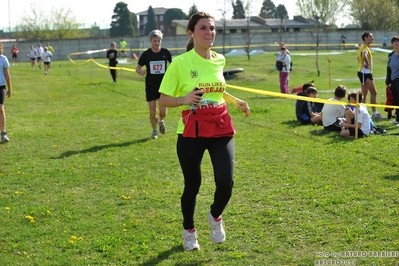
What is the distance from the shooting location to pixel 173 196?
304 inches

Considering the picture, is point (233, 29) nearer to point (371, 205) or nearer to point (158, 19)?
point (158, 19)

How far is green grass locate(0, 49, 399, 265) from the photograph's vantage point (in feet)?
18.7

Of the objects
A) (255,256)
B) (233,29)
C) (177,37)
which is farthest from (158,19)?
(255,256)

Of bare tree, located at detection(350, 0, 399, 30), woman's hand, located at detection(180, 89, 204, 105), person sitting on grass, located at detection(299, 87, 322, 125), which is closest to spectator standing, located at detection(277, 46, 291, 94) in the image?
person sitting on grass, located at detection(299, 87, 322, 125)

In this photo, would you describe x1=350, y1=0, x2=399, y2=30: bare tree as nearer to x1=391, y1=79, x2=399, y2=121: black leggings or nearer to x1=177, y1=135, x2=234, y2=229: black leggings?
x1=391, y1=79, x2=399, y2=121: black leggings

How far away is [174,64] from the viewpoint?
5.33m

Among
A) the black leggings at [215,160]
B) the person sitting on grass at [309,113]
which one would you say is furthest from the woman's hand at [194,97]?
the person sitting on grass at [309,113]

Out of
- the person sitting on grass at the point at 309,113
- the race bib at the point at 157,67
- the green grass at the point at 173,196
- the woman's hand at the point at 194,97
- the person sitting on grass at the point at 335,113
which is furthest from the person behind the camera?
the person sitting on grass at the point at 309,113

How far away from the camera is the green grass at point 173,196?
224 inches

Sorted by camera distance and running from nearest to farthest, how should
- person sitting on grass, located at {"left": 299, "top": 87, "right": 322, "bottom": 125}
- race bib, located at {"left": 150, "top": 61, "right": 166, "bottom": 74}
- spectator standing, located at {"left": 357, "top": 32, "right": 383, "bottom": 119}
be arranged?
1. race bib, located at {"left": 150, "top": 61, "right": 166, "bottom": 74}
2. person sitting on grass, located at {"left": 299, "top": 87, "right": 322, "bottom": 125}
3. spectator standing, located at {"left": 357, "top": 32, "right": 383, "bottom": 119}

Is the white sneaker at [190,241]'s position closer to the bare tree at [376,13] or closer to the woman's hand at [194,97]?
the woman's hand at [194,97]

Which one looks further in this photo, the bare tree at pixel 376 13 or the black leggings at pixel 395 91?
the bare tree at pixel 376 13

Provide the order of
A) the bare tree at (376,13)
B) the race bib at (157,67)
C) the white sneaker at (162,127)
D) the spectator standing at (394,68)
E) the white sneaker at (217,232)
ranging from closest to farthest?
the white sneaker at (217,232), the race bib at (157,67), the white sneaker at (162,127), the spectator standing at (394,68), the bare tree at (376,13)

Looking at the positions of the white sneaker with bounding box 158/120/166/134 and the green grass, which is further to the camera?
the white sneaker with bounding box 158/120/166/134
